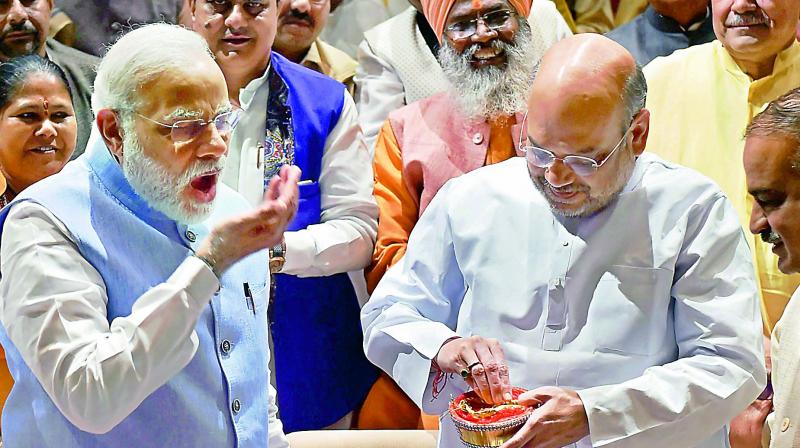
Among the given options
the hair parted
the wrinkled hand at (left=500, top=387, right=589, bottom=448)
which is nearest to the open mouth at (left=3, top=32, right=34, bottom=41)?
the hair parted

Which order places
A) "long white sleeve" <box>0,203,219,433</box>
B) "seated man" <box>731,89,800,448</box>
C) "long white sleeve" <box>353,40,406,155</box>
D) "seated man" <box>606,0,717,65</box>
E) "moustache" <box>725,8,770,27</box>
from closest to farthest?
1. "long white sleeve" <box>0,203,219,433</box>
2. "seated man" <box>731,89,800,448</box>
3. "moustache" <box>725,8,770,27</box>
4. "long white sleeve" <box>353,40,406,155</box>
5. "seated man" <box>606,0,717,65</box>

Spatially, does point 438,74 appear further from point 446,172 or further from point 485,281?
point 485,281

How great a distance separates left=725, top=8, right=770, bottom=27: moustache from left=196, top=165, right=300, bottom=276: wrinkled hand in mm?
2153

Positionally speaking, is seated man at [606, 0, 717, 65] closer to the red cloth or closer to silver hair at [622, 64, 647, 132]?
the red cloth

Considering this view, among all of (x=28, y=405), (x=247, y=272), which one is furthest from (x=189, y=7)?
(x=28, y=405)

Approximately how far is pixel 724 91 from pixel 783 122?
1.42 metres

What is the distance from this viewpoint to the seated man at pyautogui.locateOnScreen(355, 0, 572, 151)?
15.6 ft

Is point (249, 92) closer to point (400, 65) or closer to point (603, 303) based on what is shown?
point (400, 65)

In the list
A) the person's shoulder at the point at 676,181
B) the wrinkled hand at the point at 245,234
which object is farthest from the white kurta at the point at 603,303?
the wrinkled hand at the point at 245,234

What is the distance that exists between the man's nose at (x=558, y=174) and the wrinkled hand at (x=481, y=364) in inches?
16.0

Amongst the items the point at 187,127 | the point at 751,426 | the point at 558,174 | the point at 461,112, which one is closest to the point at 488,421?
the point at 558,174

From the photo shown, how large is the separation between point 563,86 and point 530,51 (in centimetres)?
150

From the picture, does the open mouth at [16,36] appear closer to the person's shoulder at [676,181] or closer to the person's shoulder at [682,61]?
the person's shoulder at [682,61]

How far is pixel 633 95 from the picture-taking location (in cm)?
313
